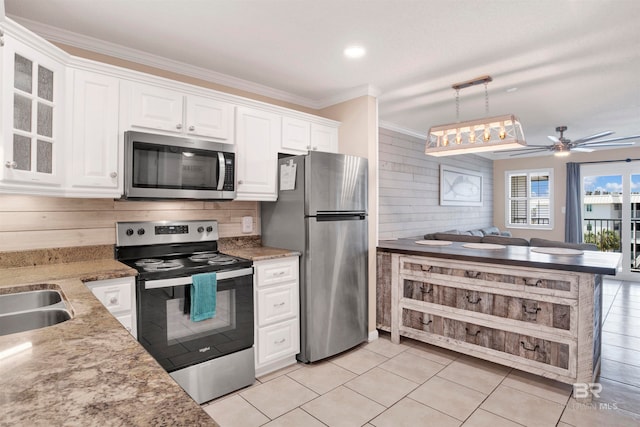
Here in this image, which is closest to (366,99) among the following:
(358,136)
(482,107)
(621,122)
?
(358,136)

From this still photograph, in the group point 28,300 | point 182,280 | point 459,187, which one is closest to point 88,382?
point 28,300

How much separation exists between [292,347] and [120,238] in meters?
1.57

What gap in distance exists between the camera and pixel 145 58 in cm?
272

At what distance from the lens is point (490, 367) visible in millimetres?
2896

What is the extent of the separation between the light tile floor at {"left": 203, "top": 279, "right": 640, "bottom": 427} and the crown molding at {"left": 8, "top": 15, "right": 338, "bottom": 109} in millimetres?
2540

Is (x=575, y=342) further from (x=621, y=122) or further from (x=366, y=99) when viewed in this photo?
(x=621, y=122)

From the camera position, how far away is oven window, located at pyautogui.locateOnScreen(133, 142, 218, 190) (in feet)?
7.67

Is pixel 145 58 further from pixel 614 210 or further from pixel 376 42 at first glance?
pixel 614 210

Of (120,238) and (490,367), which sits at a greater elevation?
(120,238)

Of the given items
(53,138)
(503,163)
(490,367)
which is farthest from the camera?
(503,163)

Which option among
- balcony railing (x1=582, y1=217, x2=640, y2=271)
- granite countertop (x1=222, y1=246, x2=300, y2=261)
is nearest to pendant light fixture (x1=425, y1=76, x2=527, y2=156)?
granite countertop (x1=222, y1=246, x2=300, y2=261)

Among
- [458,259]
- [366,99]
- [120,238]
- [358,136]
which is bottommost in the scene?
[458,259]

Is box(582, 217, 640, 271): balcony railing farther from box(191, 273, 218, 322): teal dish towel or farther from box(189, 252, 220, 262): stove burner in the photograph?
box(191, 273, 218, 322): teal dish towel

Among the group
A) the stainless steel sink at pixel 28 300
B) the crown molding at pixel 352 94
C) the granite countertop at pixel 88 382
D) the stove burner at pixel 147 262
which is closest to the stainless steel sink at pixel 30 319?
the stainless steel sink at pixel 28 300
